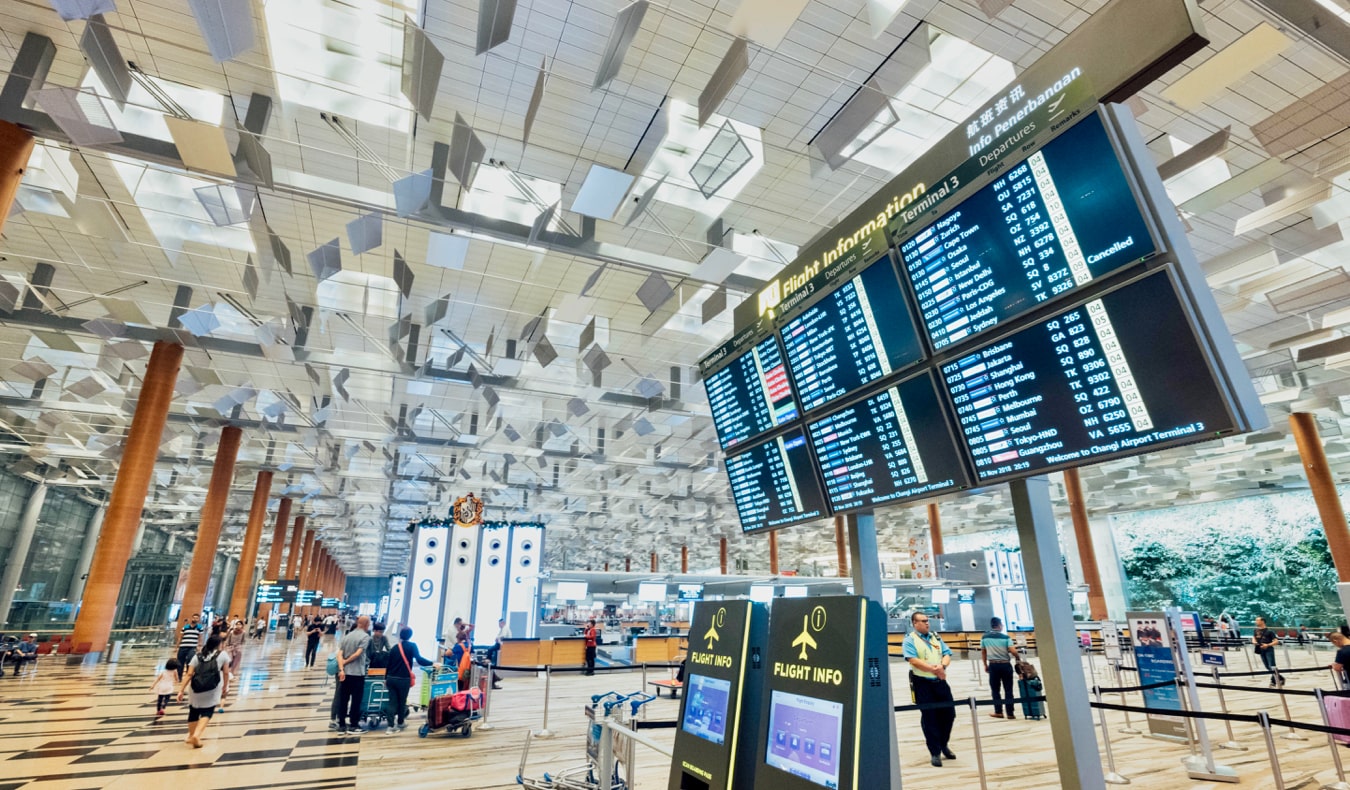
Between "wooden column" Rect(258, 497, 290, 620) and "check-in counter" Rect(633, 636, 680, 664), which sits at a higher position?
"wooden column" Rect(258, 497, 290, 620)

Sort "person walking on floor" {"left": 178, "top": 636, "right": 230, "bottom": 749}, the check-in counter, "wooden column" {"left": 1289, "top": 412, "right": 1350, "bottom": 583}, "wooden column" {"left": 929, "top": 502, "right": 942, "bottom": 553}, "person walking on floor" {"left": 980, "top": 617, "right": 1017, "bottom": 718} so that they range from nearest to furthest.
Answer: "person walking on floor" {"left": 178, "top": 636, "right": 230, "bottom": 749} < "person walking on floor" {"left": 980, "top": 617, "right": 1017, "bottom": 718} < "wooden column" {"left": 1289, "top": 412, "right": 1350, "bottom": 583} < the check-in counter < "wooden column" {"left": 929, "top": 502, "right": 942, "bottom": 553}

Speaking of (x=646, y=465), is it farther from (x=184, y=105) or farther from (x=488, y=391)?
(x=184, y=105)

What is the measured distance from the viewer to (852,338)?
3879 millimetres

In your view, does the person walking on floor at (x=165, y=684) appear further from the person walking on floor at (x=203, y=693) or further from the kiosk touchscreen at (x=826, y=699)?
the kiosk touchscreen at (x=826, y=699)

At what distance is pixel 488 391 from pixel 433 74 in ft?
29.9

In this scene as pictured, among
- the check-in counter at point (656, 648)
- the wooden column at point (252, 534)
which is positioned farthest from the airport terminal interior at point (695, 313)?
the wooden column at point (252, 534)

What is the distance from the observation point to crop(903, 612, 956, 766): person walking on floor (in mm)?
7305

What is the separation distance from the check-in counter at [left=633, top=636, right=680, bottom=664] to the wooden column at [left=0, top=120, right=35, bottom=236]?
1859 centimetres

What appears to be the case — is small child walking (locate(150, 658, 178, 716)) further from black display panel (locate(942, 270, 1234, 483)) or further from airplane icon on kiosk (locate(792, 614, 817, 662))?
black display panel (locate(942, 270, 1234, 483))

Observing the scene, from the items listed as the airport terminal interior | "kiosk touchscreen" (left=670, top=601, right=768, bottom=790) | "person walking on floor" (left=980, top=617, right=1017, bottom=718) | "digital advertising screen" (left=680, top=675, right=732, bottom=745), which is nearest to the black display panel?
the airport terminal interior

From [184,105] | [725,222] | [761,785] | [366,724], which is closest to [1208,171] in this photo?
→ [725,222]

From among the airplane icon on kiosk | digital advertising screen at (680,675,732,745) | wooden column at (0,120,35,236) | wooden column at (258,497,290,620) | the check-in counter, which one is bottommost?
the check-in counter

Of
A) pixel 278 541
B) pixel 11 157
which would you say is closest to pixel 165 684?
pixel 11 157

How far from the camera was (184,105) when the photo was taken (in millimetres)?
7422
